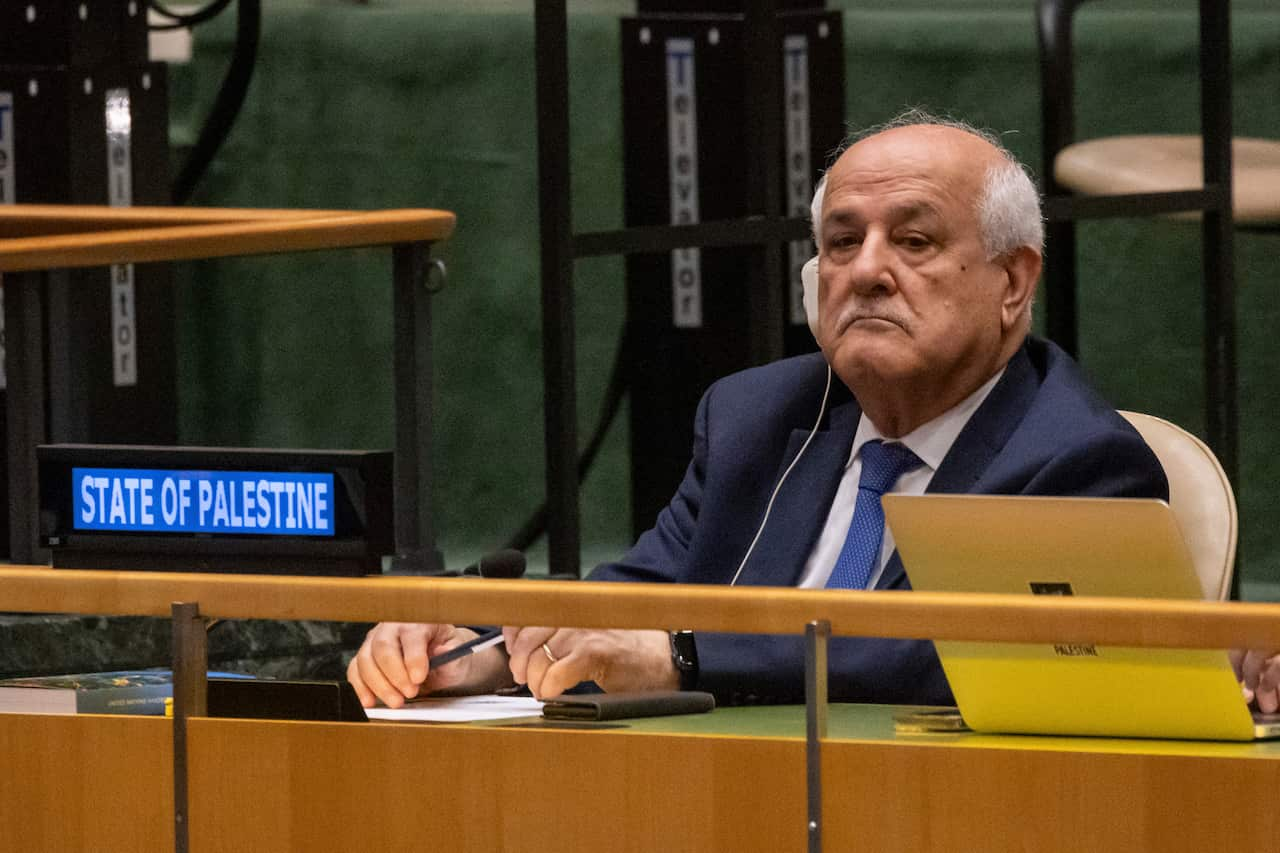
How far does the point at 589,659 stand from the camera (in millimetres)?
1960

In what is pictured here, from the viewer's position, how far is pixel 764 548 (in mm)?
2242

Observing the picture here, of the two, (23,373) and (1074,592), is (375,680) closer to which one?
(1074,592)

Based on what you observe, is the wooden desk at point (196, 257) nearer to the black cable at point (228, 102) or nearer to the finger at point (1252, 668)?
the finger at point (1252, 668)

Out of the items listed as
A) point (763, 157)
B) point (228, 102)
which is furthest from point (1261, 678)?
point (228, 102)

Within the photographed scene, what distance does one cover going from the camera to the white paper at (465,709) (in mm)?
1814

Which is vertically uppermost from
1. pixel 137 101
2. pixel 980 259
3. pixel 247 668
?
pixel 137 101

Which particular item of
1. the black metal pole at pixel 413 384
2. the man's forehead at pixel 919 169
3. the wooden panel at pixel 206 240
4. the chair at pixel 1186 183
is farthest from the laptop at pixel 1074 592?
the chair at pixel 1186 183

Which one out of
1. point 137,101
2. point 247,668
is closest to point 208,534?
point 247,668

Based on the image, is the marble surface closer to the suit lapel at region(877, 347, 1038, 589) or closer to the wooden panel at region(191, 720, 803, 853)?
the suit lapel at region(877, 347, 1038, 589)

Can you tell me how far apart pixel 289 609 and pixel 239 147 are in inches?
187

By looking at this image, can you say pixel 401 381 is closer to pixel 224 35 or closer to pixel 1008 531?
pixel 1008 531

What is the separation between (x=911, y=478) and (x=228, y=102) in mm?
3527

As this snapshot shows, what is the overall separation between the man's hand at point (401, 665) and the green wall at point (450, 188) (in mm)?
3913

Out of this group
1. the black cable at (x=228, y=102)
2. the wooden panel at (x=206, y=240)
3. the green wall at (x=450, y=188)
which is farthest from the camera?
the green wall at (x=450, y=188)
